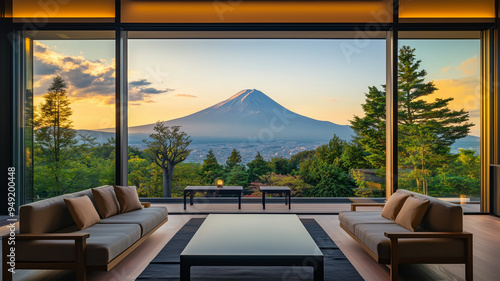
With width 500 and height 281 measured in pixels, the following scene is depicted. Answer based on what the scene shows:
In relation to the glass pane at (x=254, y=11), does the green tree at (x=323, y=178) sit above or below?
below

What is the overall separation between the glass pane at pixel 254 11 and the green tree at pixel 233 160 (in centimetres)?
290

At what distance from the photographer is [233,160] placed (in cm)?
709

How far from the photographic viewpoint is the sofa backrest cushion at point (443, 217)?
288cm

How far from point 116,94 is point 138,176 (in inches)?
70.6

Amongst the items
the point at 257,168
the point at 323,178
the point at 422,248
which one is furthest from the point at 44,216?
the point at 323,178

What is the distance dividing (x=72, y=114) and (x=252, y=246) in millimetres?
4354

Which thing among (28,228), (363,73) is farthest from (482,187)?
(28,228)

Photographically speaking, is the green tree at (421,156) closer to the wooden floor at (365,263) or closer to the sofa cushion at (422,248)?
the wooden floor at (365,263)

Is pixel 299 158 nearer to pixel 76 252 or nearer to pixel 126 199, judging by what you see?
pixel 126 199

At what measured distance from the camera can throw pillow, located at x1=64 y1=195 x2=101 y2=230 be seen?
3158 mm

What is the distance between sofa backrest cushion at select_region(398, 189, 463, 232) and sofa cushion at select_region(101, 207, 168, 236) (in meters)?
2.98

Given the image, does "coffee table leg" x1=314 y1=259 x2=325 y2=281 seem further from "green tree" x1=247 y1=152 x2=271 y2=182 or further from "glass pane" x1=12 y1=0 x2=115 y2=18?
"glass pane" x1=12 y1=0 x2=115 y2=18

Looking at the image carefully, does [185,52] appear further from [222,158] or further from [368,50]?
[368,50]

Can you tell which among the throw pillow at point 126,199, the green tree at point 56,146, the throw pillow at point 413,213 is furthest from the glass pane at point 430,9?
the green tree at point 56,146
